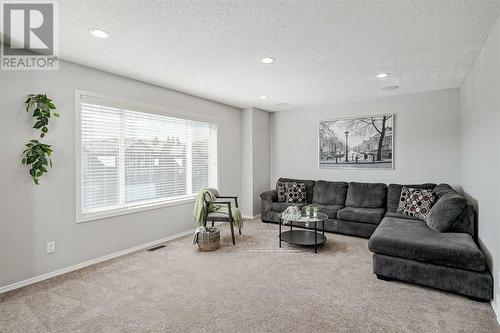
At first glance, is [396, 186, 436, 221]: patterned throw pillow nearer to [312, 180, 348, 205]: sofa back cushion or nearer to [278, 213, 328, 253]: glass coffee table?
[312, 180, 348, 205]: sofa back cushion

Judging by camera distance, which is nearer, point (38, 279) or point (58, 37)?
point (58, 37)

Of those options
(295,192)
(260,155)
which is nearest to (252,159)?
(260,155)

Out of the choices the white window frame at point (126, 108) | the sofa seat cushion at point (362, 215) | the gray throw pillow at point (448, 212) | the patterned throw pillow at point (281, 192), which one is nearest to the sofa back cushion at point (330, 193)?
the sofa seat cushion at point (362, 215)

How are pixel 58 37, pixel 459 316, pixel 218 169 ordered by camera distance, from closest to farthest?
1. pixel 459 316
2. pixel 58 37
3. pixel 218 169

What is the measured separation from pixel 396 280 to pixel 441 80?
2942 mm

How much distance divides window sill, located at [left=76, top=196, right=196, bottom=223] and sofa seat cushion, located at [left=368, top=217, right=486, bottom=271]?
2.99m

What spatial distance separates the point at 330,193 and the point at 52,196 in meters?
4.37

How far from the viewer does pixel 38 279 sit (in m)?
2.84

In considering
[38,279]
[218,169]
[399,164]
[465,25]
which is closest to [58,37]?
[38,279]

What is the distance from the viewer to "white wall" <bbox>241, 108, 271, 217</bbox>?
5.79 m

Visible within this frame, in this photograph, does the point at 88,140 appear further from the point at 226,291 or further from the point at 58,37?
the point at 226,291

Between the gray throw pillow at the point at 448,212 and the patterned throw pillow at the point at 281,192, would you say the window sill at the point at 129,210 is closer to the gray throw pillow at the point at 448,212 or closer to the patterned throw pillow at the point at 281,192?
the patterned throw pillow at the point at 281,192

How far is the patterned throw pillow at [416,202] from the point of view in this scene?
3904mm

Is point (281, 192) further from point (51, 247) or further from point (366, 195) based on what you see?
point (51, 247)
